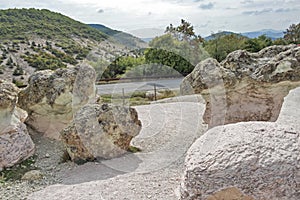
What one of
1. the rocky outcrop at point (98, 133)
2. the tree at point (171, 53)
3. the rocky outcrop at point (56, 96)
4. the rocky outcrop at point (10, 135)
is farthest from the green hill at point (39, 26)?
the rocky outcrop at point (98, 133)

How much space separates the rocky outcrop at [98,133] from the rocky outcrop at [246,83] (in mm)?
1582

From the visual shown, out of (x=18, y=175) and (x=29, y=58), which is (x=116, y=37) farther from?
(x=29, y=58)

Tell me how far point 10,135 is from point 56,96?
51.4 inches

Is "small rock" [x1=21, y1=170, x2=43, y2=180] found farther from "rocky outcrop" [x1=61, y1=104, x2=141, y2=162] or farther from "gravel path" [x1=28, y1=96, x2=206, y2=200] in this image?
"rocky outcrop" [x1=61, y1=104, x2=141, y2=162]

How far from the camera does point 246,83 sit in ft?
21.4

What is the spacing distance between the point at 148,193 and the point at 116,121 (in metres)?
1.74

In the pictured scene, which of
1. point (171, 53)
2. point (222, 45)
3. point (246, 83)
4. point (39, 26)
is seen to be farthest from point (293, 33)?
point (39, 26)

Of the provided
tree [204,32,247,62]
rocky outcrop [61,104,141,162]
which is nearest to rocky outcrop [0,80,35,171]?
rocky outcrop [61,104,141,162]

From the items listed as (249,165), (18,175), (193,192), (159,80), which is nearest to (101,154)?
(18,175)

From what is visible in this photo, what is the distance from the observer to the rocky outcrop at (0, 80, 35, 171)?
5.69 meters

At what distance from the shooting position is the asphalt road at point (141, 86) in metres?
11.7

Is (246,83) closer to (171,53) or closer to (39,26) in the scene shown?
(171,53)

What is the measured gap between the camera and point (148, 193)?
4.46 metres

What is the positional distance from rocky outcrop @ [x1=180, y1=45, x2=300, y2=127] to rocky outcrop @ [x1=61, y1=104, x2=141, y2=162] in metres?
1.58
